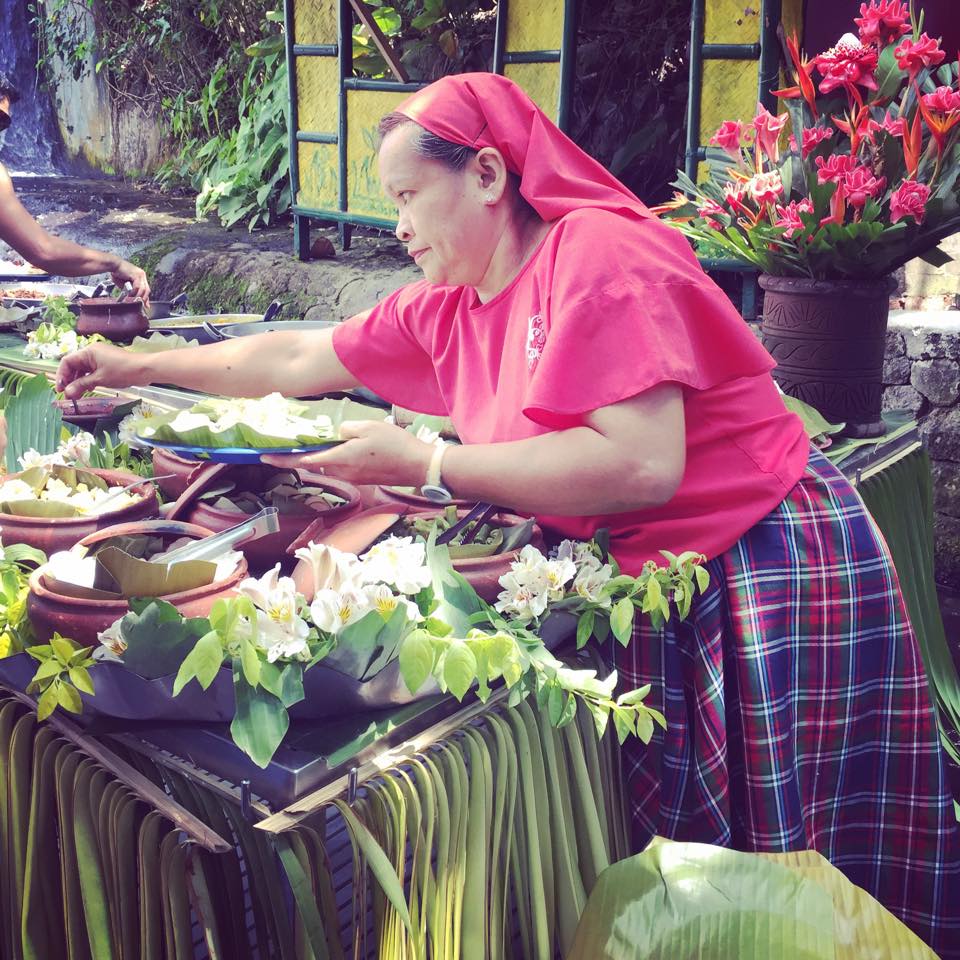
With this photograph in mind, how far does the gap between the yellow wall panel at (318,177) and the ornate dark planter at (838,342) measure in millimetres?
4423

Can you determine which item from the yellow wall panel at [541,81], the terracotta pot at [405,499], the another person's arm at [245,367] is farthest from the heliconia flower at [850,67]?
the yellow wall panel at [541,81]

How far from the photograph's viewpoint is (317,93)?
641 centimetres

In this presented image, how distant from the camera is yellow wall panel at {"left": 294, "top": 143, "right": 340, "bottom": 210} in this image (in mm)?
6367

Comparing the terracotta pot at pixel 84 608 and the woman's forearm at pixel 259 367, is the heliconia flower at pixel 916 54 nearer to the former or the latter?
the woman's forearm at pixel 259 367

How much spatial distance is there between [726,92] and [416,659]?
12.9 feet

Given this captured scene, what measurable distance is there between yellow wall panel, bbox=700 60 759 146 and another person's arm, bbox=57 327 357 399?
9.58 ft

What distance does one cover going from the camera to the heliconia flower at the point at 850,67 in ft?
7.32

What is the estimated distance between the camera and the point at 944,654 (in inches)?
99.8

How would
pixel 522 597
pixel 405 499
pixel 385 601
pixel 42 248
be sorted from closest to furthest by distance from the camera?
pixel 385 601, pixel 522 597, pixel 405 499, pixel 42 248

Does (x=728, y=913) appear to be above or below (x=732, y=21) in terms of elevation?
below

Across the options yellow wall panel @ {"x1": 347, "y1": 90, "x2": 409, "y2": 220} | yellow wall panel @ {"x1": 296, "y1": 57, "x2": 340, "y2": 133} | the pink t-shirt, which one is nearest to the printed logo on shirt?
the pink t-shirt

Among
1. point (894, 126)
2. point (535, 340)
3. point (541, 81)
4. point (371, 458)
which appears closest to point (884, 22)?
point (894, 126)

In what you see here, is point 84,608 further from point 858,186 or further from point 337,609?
point 858,186

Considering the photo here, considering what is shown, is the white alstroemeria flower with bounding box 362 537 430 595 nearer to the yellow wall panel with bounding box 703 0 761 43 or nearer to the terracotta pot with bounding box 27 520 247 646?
the terracotta pot with bounding box 27 520 247 646
